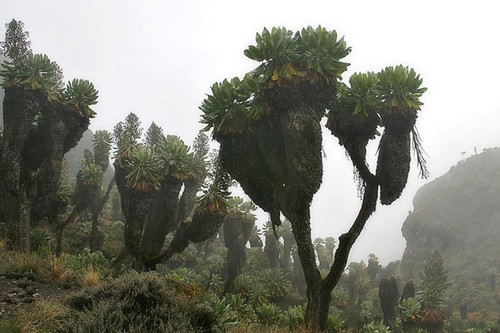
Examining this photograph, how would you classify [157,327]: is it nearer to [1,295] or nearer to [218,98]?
[1,295]

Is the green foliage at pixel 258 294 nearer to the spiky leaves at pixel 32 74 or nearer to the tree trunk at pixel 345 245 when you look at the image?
the tree trunk at pixel 345 245

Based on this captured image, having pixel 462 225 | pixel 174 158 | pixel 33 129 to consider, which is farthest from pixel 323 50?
pixel 462 225

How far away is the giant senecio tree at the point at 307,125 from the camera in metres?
11.2

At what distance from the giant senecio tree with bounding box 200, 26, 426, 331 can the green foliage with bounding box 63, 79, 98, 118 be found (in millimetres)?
8498

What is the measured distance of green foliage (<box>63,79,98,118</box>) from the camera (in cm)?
1842

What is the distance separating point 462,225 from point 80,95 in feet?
232

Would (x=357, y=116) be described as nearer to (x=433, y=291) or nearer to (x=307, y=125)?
(x=307, y=125)

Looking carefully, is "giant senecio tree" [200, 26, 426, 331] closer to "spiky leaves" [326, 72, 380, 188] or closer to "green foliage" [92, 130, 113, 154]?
"spiky leaves" [326, 72, 380, 188]

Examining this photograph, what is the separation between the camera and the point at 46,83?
17156 millimetres

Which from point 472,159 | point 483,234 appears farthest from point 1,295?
point 472,159

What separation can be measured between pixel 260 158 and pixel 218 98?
2.54 meters

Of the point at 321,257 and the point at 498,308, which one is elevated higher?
the point at 321,257

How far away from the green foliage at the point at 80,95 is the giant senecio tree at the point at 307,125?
8498mm

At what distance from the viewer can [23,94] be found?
16.7 m
